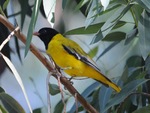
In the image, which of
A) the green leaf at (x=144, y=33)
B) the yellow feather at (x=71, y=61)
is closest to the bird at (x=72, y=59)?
the yellow feather at (x=71, y=61)

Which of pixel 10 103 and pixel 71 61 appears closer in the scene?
pixel 10 103

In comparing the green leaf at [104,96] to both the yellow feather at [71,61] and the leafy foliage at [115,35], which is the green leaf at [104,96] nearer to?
the leafy foliage at [115,35]

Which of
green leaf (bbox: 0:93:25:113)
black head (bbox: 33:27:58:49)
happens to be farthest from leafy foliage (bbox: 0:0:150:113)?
black head (bbox: 33:27:58:49)

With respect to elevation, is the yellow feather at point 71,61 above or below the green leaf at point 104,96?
above

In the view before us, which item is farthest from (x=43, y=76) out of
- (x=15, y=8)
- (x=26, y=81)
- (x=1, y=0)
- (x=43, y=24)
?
(x=1, y=0)

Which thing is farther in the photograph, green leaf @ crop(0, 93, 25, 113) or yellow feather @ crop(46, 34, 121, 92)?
yellow feather @ crop(46, 34, 121, 92)

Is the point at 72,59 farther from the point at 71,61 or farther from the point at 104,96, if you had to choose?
the point at 104,96

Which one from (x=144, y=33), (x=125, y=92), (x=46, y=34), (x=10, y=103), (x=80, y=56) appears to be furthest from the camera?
(x=46, y=34)

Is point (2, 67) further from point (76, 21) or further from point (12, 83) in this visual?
point (12, 83)

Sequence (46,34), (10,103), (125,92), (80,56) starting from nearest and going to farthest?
(10,103) < (125,92) < (80,56) < (46,34)

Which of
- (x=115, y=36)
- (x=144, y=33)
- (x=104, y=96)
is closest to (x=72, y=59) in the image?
(x=115, y=36)

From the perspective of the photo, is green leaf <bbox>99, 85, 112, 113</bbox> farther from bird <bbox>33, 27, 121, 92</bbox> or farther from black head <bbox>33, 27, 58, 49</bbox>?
black head <bbox>33, 27, 58, 49</bbox>

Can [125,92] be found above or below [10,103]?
below

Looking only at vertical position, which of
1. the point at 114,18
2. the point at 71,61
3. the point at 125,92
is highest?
the point at 114,18
